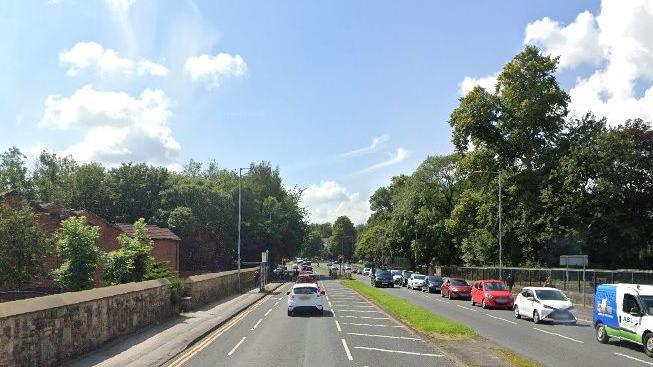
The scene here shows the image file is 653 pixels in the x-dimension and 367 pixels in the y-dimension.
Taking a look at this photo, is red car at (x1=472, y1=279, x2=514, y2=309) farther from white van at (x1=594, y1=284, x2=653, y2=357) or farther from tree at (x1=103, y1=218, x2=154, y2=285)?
tree at (x1=103, y1=218, x2=154, y2=285)

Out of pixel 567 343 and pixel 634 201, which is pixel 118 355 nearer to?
pixel 567 343

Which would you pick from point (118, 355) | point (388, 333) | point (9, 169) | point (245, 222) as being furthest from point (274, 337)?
point (9, 169)

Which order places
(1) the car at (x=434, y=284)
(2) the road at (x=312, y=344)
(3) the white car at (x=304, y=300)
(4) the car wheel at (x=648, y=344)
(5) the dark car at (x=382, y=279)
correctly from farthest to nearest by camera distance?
(5) the dark car at (x=382, y=279) → (1) the car at (x=434, y=284) → (3) the white car at (x=304, y=300) → (4) the car wheel at (x=648, y=344) → (2) the road at (x=312, y=344)

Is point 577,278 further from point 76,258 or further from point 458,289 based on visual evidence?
point 76,258

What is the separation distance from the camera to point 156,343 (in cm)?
1661

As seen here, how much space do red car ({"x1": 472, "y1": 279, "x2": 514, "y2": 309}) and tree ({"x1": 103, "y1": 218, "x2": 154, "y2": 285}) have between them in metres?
17.6

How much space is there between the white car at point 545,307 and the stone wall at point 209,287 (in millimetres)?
14698

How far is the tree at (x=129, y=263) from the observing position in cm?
2511

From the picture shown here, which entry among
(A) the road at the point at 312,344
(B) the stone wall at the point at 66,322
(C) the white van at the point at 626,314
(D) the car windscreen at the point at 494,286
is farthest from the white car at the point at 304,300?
(C) the white van at the point at 626,314

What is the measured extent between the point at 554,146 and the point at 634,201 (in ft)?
25.7

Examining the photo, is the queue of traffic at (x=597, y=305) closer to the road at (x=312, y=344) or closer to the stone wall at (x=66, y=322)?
the road at (x=312, y=344)

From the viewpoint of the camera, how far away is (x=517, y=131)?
5109 centimetres

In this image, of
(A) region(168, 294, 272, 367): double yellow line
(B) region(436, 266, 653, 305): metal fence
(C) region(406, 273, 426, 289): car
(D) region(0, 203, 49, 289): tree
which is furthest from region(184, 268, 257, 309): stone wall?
(B) region(436, 266, 653, 305): metal fence

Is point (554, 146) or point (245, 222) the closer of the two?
point (554, 146)
